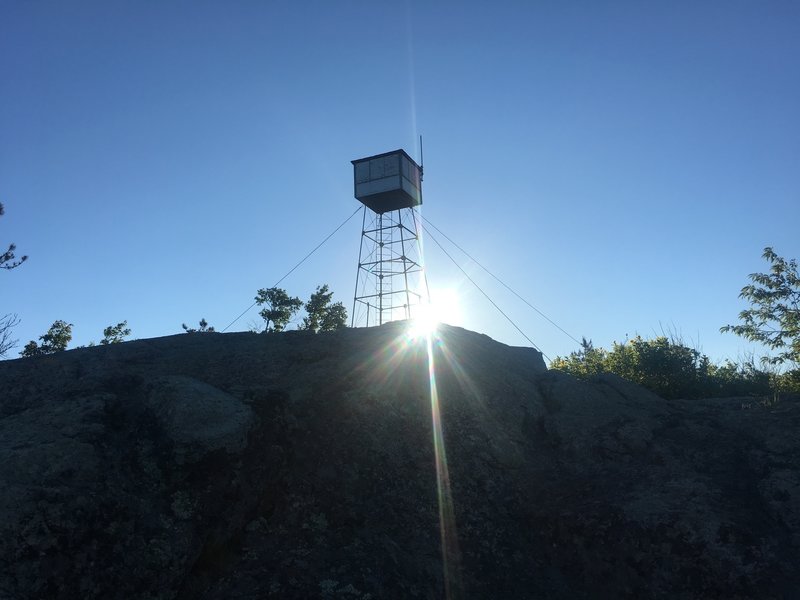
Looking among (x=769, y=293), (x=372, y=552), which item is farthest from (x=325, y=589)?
(x=769, y=293)

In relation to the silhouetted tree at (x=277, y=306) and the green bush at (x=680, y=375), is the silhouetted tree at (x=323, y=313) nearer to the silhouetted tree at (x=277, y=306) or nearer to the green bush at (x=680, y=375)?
the silhouetted tree at (x=277, y=306)

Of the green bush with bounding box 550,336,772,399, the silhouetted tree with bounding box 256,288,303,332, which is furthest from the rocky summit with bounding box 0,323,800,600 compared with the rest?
the silhouetted tree with bounding box 256,288,303,332

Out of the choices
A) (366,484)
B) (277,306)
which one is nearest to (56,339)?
(277,306)

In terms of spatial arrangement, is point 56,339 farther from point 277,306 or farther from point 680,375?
point 680,375

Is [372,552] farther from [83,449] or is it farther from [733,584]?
[733,584]

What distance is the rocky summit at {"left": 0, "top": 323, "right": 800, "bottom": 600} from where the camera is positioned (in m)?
7.57

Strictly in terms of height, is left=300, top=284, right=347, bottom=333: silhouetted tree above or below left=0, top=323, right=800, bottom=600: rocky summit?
above

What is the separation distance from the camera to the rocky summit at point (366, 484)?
7.57 meters

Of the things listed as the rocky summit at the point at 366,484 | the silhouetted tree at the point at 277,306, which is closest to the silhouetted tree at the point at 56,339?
the silhouetted tree at the point at 277,306

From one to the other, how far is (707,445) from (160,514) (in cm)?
1040

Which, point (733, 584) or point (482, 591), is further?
point (482, 591)

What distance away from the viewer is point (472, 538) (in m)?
9.73

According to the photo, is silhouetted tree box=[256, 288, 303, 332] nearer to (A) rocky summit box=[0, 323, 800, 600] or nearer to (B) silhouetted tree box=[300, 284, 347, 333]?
(B) silhouetted tree box=[300, 284, 347, 333]

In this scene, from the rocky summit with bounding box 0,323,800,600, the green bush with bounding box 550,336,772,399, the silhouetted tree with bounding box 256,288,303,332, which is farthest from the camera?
the silhouetted tree with bounding box 256,288,303,332
